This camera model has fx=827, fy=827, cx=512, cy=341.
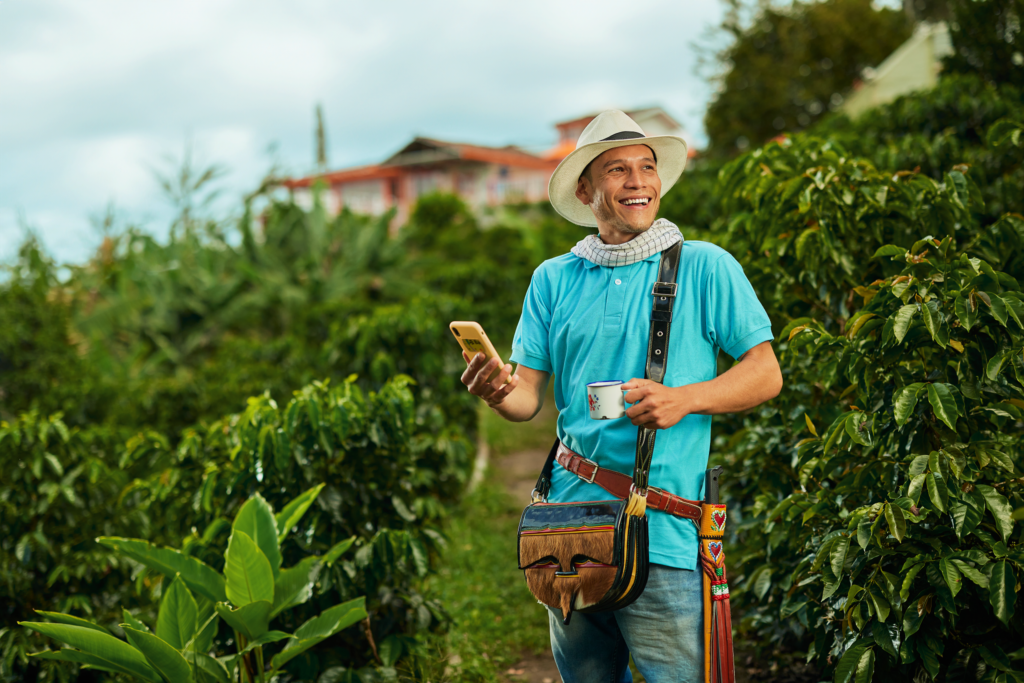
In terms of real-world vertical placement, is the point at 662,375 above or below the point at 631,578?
above

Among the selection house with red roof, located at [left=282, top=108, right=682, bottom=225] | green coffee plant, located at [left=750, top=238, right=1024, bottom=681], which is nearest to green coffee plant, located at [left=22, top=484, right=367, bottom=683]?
green coffee plant, located at [left=750, top=238, right=1024, bottom=681]

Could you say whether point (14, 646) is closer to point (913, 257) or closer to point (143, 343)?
point (913, 257)

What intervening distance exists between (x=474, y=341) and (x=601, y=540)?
1.87 feet

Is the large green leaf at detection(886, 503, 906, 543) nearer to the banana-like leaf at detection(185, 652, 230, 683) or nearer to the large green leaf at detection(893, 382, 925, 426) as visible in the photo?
the large green leaf at detection(893, 382, 925, 426)

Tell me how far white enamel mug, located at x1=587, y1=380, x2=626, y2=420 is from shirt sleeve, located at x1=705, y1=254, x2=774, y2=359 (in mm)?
305

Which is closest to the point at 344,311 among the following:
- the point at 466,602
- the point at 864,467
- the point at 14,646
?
the point at 466,602

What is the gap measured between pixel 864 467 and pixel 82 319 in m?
11.6

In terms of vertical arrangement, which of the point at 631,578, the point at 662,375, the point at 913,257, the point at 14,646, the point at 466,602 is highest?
the point at 913,257

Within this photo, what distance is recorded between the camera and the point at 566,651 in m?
2.21

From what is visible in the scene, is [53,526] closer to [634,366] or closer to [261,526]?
[261,526]

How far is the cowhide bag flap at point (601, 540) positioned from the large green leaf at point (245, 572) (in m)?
1.33

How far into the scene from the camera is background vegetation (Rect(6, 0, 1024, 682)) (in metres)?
2.34

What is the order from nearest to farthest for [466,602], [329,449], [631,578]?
[631,578] < [329,449] < [466,602]

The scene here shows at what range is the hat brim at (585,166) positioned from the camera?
7.25 feet
